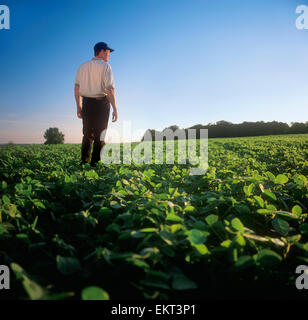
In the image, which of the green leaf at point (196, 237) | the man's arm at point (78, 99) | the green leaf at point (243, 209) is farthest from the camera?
the man's arm at point (78, 99)

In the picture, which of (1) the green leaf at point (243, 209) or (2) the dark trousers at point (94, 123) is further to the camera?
(2) the dark trousers at point (94, 123)

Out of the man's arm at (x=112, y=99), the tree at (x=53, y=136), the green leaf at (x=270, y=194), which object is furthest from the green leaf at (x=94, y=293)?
the tree at (x=53, y=136)

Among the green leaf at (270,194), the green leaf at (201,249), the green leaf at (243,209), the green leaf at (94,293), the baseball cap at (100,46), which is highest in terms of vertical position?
the baseball cap at (100,46)

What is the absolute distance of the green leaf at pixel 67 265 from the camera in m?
0.87

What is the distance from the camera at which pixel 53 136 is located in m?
69.8

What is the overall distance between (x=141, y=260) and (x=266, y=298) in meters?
0.61

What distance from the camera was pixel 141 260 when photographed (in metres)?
0.86

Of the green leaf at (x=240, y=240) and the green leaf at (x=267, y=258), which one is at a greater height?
the green leaf at (x=240, y=240)

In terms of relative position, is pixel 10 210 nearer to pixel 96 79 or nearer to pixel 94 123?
pixel 94 123

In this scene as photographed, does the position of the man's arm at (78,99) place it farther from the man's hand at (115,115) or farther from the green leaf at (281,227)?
the green leaf at (281,227)

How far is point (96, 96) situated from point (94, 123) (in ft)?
1.82

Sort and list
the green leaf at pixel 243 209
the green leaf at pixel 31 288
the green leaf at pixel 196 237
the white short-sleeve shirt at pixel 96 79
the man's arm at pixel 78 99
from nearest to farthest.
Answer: the green leaf at pixel 31 288
the green leaf at pixel 196 237
the green leaf at pixel 243 209
the white short-sleeve shirt at pixel 96 79
the man's arm at pixel 78 99
